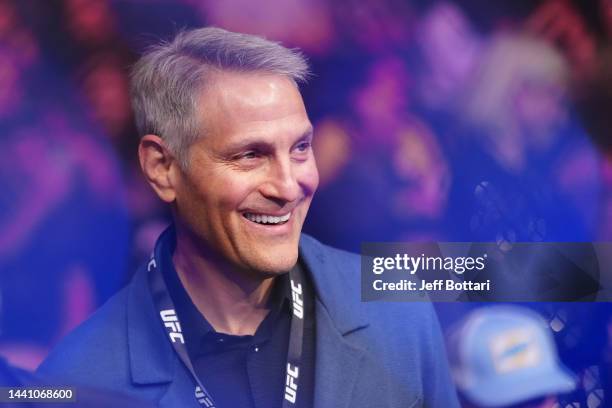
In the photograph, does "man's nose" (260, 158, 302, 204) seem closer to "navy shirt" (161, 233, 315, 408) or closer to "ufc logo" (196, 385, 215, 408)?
"navy shirt" (161, 233, 315, 408)

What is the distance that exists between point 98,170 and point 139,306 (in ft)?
1.59

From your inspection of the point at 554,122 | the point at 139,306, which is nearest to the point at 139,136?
the point at 139,306

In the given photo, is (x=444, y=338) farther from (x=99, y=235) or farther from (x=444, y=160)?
(x=99, y=235)

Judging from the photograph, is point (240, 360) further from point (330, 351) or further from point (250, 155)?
point (250, 155)

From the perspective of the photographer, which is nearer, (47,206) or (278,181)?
(278,181)

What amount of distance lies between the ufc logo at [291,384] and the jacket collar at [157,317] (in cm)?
14

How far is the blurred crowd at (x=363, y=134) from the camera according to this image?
248 cm

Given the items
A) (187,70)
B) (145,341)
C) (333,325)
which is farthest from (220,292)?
(187,70)

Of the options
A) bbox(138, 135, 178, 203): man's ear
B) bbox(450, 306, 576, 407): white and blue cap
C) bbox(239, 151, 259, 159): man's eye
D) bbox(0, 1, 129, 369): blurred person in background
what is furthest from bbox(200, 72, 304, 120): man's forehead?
bbox(450, 306, 576, 407): white and blue cap

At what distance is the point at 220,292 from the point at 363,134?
734mm

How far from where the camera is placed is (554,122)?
2.55 metres

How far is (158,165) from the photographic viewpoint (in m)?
2.44

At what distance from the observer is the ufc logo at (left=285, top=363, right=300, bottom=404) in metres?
2.41

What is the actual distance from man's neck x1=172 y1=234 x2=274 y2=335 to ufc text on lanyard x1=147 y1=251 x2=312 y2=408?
0.26 ft
